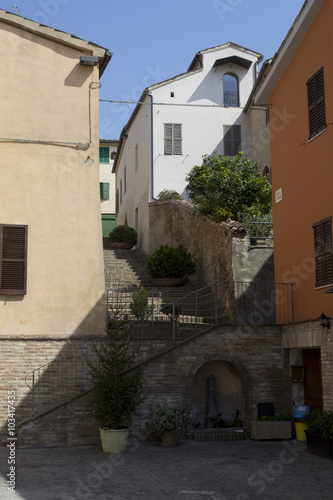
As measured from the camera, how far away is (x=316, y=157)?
12469 millimetres

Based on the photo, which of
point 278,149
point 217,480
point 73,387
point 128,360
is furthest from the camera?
point 278,149

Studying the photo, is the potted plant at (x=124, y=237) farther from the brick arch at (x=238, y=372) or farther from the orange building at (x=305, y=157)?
the brick arch at (x=238, y=372)

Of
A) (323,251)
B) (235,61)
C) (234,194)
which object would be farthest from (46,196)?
(235,61)

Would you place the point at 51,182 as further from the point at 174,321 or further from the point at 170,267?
the point at 170,267

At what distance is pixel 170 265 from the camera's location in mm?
18562

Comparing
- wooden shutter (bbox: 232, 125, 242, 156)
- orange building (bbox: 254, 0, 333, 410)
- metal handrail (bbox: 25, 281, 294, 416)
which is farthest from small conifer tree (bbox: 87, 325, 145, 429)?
wooden shutter (bbox: 232, 125, 242, 156)

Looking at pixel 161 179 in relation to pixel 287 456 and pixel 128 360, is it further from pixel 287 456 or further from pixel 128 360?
pixel 287 456

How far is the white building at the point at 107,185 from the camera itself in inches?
1481

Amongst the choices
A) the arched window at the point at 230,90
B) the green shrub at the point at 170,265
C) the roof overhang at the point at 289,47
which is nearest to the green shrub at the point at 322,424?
the roof overhang at the point at 289,47

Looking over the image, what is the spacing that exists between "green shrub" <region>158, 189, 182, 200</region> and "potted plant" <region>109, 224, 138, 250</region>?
312 cm

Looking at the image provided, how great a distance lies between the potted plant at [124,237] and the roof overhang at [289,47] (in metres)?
11.1

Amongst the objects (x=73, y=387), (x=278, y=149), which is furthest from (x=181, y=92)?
(x=73, y=387)

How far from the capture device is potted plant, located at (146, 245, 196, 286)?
1857 centimetres

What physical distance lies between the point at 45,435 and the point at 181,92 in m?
16.1
